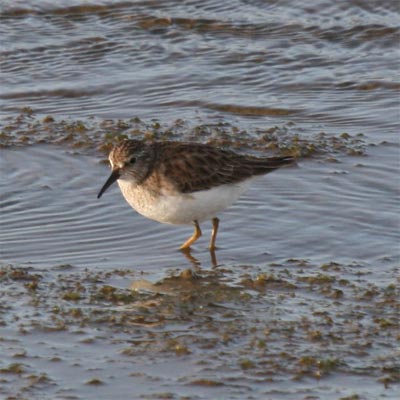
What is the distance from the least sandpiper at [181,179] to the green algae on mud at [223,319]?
1.72ft

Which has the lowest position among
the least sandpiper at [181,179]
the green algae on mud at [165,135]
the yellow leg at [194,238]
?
the yellow leg at [194,238]

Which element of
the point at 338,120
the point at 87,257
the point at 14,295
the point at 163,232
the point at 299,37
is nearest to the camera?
the point at 14,295

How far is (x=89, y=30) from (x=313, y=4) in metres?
2.81

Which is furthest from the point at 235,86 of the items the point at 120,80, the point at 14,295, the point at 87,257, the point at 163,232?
the point at 14,295

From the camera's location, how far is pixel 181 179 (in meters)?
8.04

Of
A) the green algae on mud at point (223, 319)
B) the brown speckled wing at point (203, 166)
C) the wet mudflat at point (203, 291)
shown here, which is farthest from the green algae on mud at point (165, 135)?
the green algae on mud at point (223, 319)

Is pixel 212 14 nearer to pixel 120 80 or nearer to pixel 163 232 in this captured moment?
pixel 120 80

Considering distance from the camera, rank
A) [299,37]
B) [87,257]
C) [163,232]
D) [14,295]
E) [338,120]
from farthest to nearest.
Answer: [299,37] → [338,120] → [163,232] → [87,257] → [14,295]

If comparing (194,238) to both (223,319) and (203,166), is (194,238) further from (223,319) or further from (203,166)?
A: (223,319)

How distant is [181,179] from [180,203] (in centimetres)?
19

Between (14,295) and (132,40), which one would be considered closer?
(14,295)

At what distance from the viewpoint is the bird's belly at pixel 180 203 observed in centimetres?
793

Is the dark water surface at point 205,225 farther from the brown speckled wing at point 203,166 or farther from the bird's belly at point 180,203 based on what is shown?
the brown speckled wing at point 203,166

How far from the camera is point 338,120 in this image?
10836 mm
